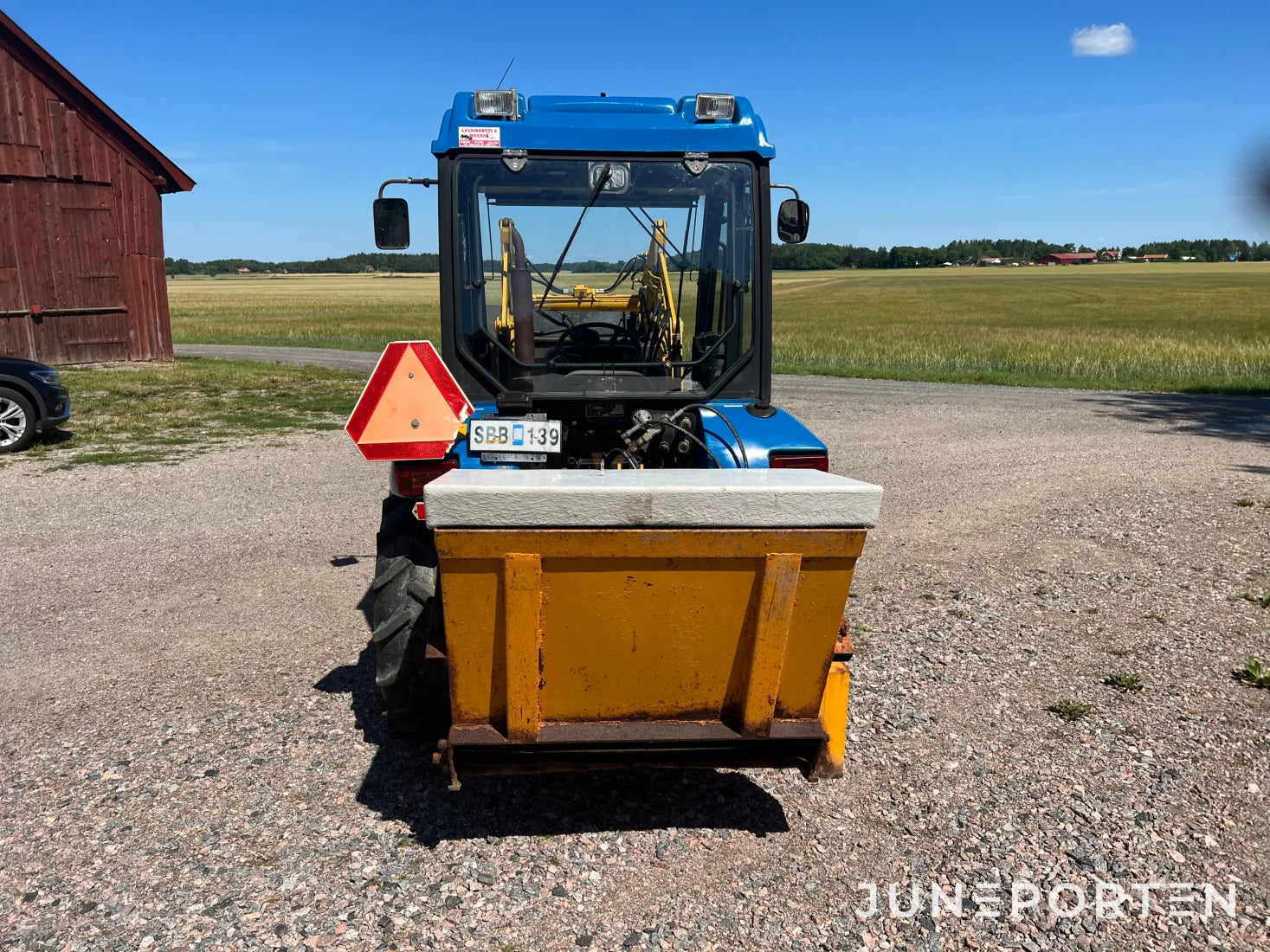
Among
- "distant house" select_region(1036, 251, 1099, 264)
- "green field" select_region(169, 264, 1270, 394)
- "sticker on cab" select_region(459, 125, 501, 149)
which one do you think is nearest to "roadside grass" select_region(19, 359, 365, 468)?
"sticker on cab" select_region(459, 125, 501, 149)

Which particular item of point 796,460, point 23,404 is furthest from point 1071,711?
point 23,404

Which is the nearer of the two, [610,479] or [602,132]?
[610,479]

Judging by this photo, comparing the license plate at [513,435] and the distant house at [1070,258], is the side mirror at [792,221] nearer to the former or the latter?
the license plate at [513,435]

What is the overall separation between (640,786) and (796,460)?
136cm

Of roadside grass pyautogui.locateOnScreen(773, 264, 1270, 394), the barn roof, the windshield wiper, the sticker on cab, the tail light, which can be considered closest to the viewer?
the tail light

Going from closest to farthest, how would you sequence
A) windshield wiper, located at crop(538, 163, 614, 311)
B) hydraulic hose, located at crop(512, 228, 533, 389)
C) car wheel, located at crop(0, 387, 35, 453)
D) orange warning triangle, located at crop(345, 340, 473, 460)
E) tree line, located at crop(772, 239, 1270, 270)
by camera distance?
1. orange warning triangle, located at crop(345, 340, 473, 460)
2. windshield wiper, located at crop(538, 163, 614, 311)
3. hydraulic hose, located at crop(512, 228, 533, 389)
4. car wheel, located at crop(0, 387, 35, 453)
5. tree line, located at crop(772, 239, 1270, 270)

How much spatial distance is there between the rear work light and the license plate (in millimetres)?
843

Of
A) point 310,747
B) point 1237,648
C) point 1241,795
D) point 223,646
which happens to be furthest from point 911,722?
point 223,646

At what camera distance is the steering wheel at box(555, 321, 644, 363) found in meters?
4.98

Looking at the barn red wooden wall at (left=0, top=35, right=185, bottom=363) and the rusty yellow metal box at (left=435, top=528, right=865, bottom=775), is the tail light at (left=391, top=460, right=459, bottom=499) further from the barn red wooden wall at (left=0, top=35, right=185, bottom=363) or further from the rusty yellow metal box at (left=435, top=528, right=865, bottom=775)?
the barn red wooden wall at (left=0, top=35, right=185, bottom=363)

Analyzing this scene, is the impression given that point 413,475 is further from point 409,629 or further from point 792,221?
point 792,221

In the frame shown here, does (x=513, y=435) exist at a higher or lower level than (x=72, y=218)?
lower

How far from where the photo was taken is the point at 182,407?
14336 mm

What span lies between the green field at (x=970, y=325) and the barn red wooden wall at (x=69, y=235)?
9.15 m
